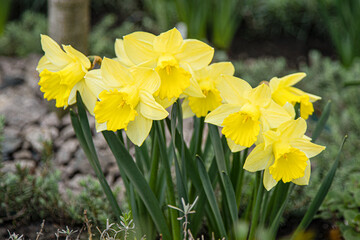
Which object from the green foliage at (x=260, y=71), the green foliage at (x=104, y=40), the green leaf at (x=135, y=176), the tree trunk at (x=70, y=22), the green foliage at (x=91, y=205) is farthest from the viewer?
the green foliage at (x=104, y=40)

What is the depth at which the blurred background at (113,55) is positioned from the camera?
68.7 inches

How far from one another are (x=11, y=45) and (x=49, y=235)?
222 centimetres

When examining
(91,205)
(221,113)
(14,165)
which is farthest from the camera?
(14,165)

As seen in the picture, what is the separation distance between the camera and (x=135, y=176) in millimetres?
1224

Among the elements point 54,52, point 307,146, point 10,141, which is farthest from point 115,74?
point 10,141

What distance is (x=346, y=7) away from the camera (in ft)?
10.5

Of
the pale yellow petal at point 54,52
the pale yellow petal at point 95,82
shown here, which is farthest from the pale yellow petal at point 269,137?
the pale yellow petal at point 54,52

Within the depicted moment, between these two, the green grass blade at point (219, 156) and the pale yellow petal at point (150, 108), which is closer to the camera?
the pale yellow petal at point (150, 108)

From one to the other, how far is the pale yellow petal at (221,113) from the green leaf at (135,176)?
25 centimetres

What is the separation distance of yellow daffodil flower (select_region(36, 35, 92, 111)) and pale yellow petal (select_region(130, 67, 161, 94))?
16 centimetres

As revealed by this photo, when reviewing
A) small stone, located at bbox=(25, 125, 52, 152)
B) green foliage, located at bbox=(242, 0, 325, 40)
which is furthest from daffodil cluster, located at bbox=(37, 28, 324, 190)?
green foliage, located at bbox=(242, 0, 325, 40)

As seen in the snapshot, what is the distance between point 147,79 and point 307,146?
47 cm

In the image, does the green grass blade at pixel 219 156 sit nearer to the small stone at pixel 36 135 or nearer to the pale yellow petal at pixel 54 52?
the pale yellow petal at pixel 54 52

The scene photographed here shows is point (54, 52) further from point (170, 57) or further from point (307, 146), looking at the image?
point (307, 146)
